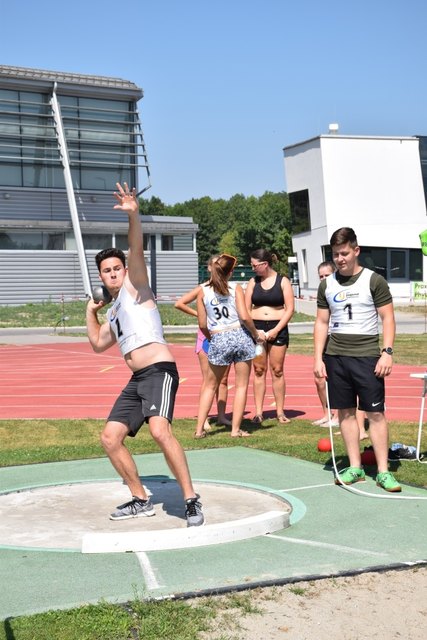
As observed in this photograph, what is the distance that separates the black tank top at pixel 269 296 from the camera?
37.9 ft

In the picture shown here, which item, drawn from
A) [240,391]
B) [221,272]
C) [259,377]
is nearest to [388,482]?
[240,391]

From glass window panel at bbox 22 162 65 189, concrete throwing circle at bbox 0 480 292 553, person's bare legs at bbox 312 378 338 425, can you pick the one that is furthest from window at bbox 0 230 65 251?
concrete throwing circle at bbox 0 480 292 553

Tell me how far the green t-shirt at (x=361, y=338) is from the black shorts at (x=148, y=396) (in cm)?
183

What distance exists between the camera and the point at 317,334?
830 centimetres

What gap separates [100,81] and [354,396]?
53327 millimetres

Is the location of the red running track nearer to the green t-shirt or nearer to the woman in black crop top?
the woman in black crop top

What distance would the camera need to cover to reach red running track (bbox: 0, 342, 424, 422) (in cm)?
1370

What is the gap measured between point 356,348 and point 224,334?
3.01 m

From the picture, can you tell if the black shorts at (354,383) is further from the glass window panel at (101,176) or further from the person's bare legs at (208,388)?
the glass window panel at (101,176)

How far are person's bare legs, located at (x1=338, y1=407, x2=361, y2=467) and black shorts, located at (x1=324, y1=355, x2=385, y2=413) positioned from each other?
87mm

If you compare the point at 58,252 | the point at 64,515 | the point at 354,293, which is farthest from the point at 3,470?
the point at 58,252

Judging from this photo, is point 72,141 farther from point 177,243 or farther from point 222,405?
point 222,405

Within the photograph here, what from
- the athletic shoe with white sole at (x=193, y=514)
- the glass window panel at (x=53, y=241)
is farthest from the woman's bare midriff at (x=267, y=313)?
the glass window panel at (x=53, y=241)

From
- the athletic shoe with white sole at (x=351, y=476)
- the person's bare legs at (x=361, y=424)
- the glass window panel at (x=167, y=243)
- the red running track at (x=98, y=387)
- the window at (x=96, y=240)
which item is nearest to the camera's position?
the athletic shoe with white sole at (x=351, y=476)
